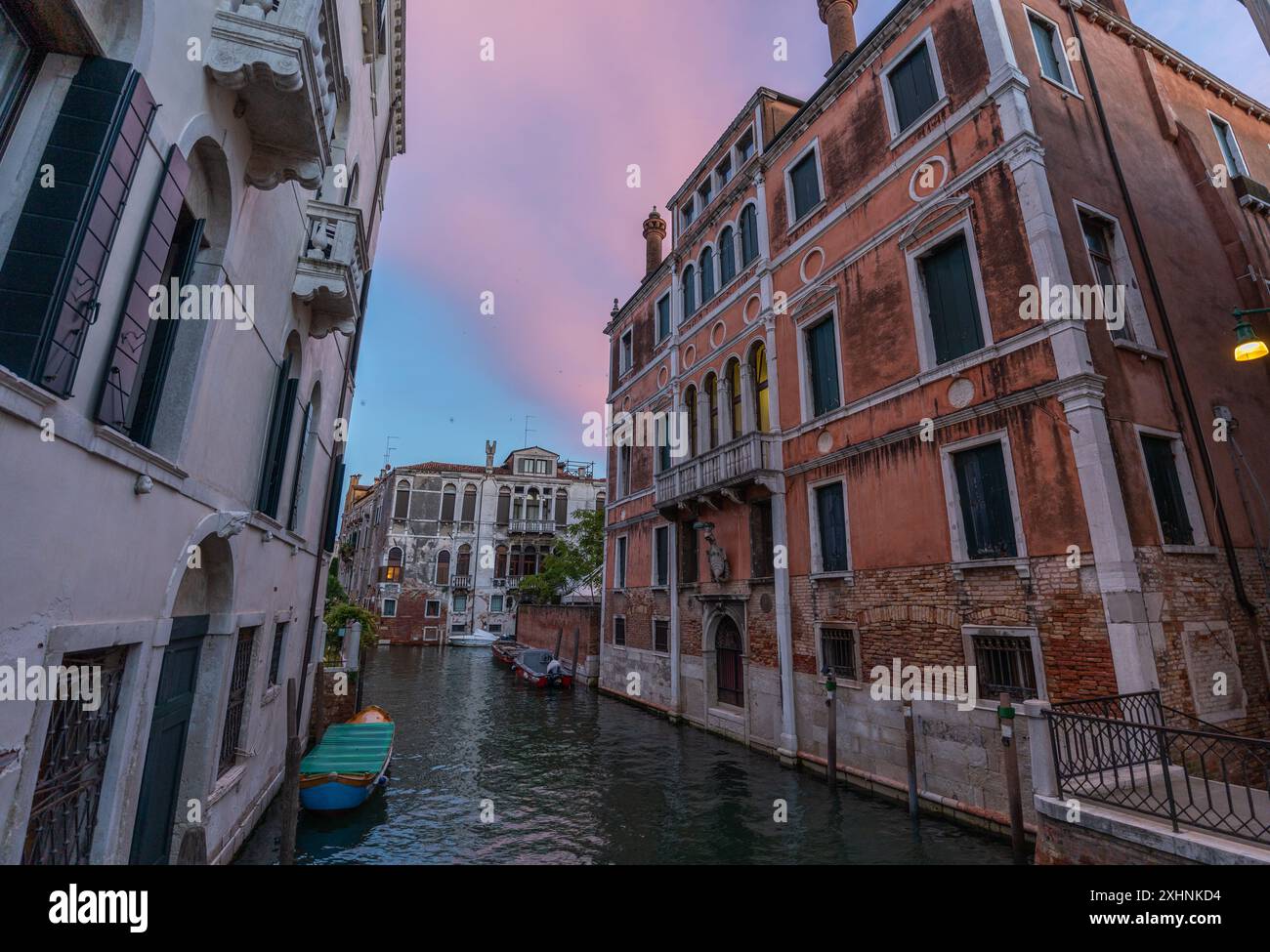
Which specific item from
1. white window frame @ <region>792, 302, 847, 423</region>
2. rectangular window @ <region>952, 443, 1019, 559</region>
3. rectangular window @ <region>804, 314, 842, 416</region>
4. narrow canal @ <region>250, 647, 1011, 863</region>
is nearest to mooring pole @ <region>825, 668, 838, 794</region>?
narrow canal @ <region>250, 647, 1011, 863</region>

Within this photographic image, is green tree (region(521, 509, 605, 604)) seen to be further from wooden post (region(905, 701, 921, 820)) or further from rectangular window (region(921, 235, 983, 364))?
rectangular window (region(921, 235, 983, 364))

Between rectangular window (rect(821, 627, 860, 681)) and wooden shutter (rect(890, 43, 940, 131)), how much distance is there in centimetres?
878

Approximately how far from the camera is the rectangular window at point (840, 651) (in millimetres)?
9797

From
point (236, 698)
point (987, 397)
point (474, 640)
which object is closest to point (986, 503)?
point (987, 397)

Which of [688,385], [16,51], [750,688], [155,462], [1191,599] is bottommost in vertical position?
[750,688]

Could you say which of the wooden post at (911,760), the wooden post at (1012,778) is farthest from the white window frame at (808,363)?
the wooden post at (1012,778)

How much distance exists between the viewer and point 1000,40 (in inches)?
337

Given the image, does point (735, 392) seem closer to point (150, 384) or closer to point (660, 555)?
point (660, 555)

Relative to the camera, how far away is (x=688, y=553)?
1528 centimetres

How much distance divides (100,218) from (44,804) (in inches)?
120

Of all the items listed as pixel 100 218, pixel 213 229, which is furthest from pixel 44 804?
pixel 213 229

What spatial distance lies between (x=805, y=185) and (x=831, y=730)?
10821 millimetres

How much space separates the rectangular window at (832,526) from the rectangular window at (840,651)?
3.55 ft
